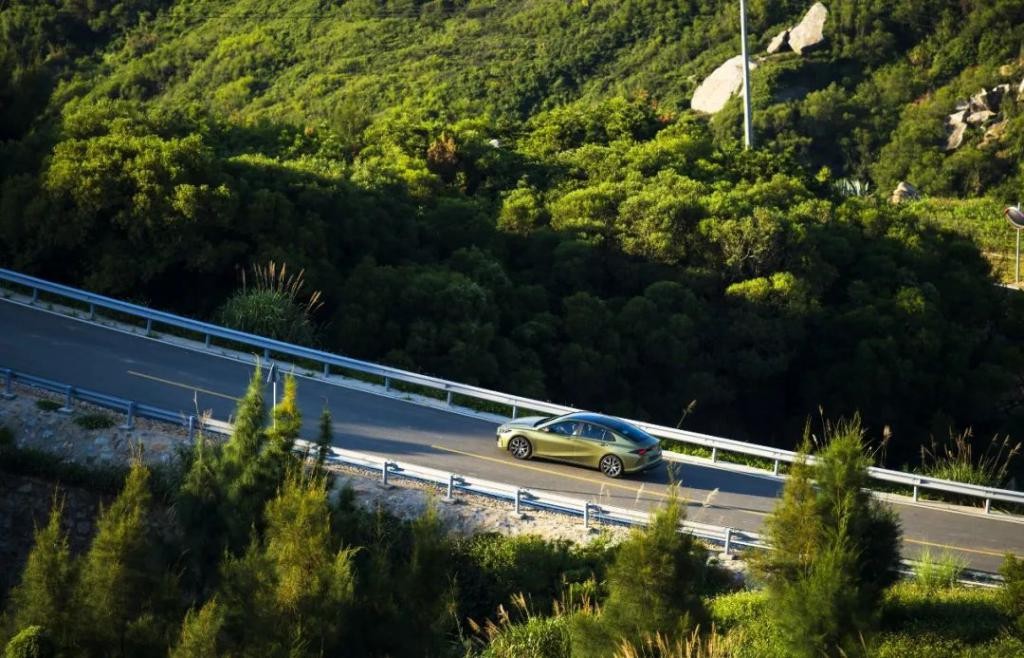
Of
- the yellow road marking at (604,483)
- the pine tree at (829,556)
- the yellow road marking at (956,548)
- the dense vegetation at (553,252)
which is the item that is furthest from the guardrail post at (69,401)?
the yellow road marking at (956,548)

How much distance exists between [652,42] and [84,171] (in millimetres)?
55862

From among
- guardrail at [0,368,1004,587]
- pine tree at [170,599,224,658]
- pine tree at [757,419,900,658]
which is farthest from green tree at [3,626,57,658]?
pine tree at [757,419,900,658]

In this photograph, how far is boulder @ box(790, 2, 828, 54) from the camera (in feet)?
254

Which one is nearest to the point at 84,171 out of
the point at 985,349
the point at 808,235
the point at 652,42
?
the point at 808,235

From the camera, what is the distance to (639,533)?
516 inches

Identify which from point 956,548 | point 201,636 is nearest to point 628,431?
point 956,548

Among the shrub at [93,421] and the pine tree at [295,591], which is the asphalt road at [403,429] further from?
the pine tree at [295,591]

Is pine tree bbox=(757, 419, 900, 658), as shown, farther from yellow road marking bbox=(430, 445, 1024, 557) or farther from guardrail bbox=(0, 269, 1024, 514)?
guardrail bbox=(0, 269, 1024, 514)

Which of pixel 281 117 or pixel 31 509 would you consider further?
pixel 281 117

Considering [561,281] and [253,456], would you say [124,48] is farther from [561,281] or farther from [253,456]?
[253,456]

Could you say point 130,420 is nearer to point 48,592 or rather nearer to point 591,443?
point 591,443

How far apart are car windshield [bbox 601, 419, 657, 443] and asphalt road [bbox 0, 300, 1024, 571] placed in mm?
682

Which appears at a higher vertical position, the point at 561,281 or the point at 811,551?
the point at 561,281

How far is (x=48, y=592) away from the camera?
11.8m
